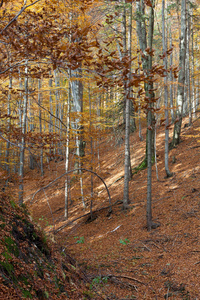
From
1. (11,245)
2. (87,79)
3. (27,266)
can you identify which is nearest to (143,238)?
(27,266)

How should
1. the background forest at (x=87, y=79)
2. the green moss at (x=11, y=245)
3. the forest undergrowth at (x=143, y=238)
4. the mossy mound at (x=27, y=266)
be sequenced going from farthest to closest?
the forest undergrowth at (x=143, y=238)
the background forest at (x=87, y=79)
the green moss at (x=11, y=245)
the mossy mound at (x=27, y=266)

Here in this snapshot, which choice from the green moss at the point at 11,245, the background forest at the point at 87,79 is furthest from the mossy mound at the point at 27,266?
the background forest at the point at 87,79

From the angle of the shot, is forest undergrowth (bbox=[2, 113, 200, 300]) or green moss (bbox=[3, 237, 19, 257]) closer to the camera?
green moss (bbox=[3, 237, 19, 257])

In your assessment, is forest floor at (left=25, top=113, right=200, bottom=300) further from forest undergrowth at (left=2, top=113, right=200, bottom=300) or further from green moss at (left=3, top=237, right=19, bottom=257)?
green moss at (left=3, top=237, right=19, bottom=257)

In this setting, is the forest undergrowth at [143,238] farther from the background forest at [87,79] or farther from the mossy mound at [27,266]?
the mossy mound at [27,266]

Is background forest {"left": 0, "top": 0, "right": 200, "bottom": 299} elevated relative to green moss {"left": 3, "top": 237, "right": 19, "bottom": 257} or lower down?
elevated

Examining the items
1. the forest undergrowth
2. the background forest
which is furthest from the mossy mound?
the background forest

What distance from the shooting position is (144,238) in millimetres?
6578

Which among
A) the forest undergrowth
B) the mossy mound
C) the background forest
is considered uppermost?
the background forest

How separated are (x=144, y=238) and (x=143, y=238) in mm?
32

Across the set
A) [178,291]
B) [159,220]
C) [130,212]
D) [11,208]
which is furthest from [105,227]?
[11,208]

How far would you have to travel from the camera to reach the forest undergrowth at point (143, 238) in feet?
13.9

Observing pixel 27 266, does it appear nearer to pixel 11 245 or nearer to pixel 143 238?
pixel 11 245

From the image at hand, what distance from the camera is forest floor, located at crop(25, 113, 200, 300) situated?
13.9 feet
